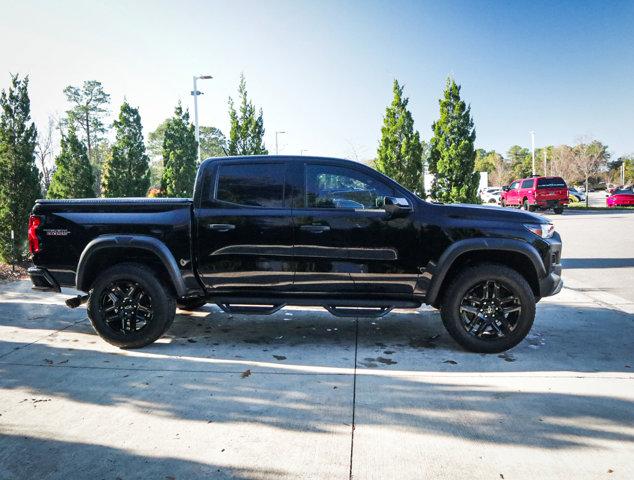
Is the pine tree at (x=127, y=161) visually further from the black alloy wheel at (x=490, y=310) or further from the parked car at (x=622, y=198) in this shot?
the parked car at (x=622, y=198)

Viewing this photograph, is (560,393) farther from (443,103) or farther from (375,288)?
(443,103)

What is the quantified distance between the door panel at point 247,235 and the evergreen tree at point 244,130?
55.9ft

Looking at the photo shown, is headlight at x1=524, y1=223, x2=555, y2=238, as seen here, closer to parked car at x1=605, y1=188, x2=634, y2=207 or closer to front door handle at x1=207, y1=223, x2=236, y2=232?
front door handle at x1=207, y1=223, x2=236, y2=232

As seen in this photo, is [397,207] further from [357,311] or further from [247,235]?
[247,235]

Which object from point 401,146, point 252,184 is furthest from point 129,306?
point 401,146

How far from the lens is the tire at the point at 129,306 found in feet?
15.8

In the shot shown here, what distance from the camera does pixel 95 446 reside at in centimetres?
296

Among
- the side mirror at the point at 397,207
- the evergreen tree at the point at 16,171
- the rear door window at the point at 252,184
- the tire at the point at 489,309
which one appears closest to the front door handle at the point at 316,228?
the rear door window at the point at 252,184

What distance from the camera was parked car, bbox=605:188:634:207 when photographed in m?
34.7

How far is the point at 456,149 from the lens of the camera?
48.6 ft

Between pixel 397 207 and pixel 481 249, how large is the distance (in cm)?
90

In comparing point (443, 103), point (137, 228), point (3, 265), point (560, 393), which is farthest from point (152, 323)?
point (443, 103)

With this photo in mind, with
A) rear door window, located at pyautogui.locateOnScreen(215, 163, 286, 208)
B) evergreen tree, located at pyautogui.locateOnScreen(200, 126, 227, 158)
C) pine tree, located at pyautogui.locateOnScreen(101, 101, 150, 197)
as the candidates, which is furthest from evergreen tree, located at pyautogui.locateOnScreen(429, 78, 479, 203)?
evergreen tree, located at pyautogui.locateOnScreen(200, 126, 227, 158)

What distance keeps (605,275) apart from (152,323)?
8164 millimetres
